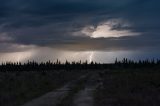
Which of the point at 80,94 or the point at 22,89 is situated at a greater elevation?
the point at 22,89

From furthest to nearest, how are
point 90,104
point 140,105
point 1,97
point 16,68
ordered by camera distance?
point 16,68, point 1,97, point 90,104, point 140,105

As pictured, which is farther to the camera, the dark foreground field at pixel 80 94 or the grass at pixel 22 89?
the grass at pixel 22 89

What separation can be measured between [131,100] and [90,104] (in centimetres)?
268

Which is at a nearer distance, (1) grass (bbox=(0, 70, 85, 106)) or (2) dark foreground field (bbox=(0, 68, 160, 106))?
(2) dark foreground field (bbox=(0, 68, 160, 106))

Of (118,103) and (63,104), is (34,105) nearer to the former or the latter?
(63,104)

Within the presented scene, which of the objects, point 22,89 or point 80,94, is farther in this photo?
point 22,89

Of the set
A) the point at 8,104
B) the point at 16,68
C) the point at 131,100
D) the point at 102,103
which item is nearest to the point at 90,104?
the point at 102,103

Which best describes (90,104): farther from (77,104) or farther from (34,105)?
(34,105)

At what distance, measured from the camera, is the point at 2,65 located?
651 ft

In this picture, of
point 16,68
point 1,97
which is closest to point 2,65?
point 16,68

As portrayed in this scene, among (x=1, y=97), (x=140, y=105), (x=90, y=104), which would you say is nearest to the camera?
(x=140, y=105)

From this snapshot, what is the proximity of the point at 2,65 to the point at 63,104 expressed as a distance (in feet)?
574

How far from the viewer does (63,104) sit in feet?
86.1

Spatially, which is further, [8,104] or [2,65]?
[2,65]
